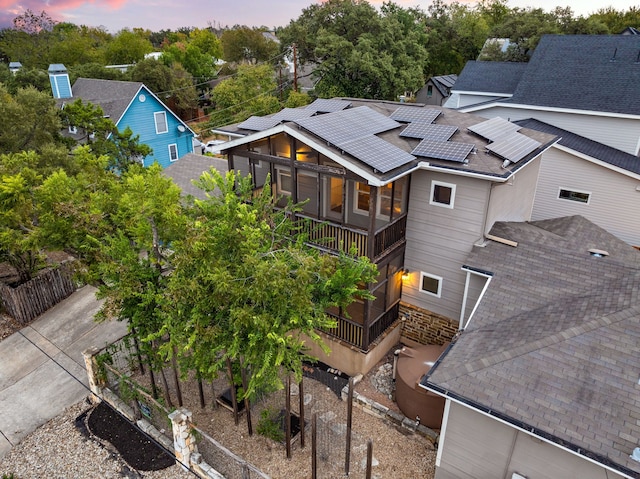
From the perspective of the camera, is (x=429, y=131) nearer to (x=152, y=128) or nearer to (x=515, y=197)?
(x=515, y=197)

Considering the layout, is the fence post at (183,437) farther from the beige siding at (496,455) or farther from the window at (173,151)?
the window at (173,151)

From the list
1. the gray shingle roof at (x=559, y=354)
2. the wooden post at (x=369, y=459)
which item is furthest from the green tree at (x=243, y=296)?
the gray shingle roof at (x=559, y=354)

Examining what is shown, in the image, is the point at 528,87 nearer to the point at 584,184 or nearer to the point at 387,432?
the point at 584,184

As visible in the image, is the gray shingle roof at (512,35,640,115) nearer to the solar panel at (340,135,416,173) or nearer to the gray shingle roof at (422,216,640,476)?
the gray shingle roof at (422,216,640,476)

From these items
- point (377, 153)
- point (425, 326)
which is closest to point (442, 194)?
point (377, 153)

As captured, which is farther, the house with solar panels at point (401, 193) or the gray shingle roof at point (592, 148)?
the gray shingle roof at point (592, 148)

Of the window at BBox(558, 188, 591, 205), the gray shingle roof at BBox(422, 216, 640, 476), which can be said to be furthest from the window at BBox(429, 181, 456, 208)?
the window at BBox(558, 188, 591, 205)
